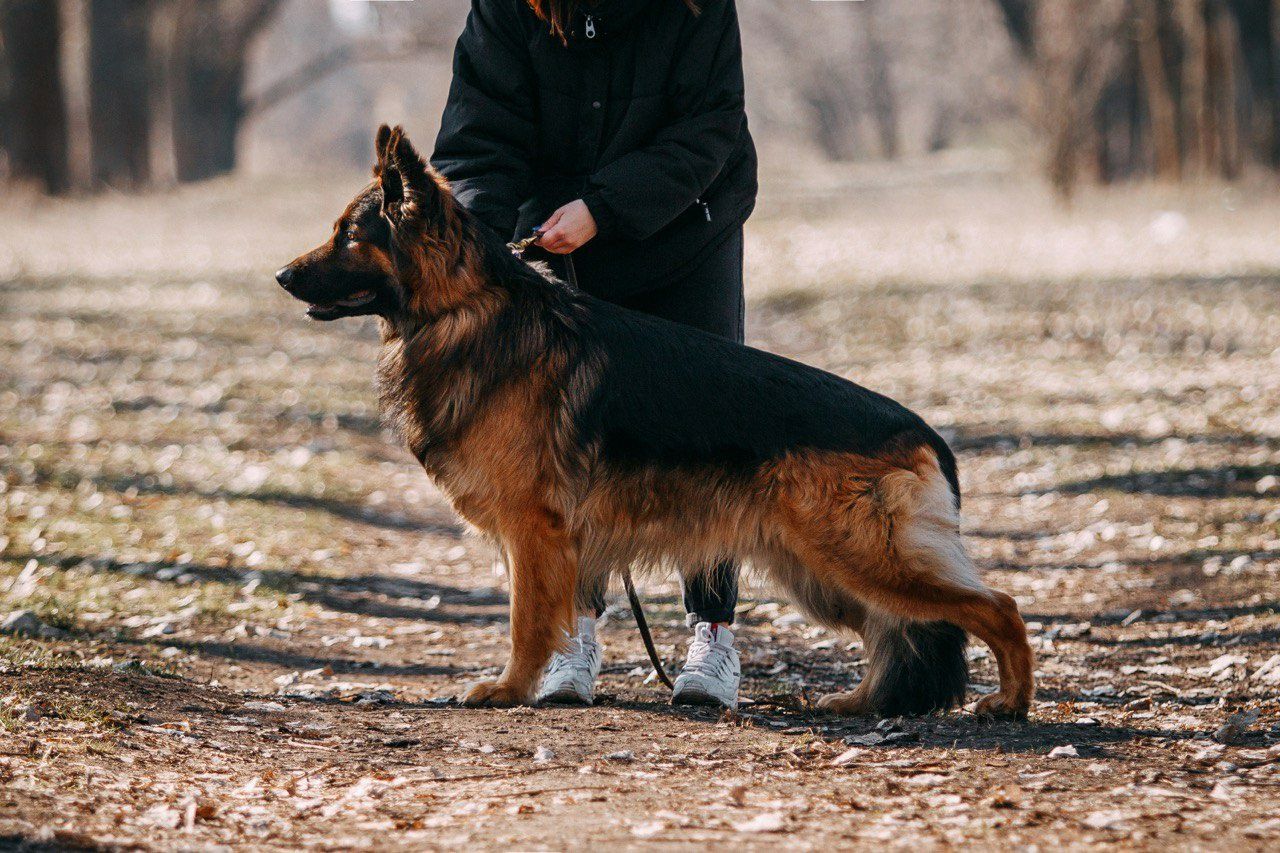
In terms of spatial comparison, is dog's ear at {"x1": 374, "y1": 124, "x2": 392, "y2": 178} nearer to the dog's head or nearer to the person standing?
the dog's head

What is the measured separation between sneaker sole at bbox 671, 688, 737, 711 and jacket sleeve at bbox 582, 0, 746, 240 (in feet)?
5.40

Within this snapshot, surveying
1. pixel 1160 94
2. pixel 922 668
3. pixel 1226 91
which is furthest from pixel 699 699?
pixel 1160 94

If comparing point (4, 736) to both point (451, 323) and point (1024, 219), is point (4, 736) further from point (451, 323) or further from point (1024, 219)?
point (1024, 219)

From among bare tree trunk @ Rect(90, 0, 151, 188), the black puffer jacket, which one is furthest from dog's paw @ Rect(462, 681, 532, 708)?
bare tree trunk @ Rect(90, 0, 151, 188)

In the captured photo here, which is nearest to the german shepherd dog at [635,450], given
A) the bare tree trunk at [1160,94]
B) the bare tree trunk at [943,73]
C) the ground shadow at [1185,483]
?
the ground shadow at [1185,483]

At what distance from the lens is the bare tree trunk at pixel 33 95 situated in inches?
1123

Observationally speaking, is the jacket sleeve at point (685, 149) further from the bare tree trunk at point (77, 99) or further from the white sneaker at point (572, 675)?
the bare tree trunk at point (77, 99)

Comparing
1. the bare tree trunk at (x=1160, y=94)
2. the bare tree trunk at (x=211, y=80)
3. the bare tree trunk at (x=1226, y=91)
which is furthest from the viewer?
the bare tree trunk at (x=211, y=80)

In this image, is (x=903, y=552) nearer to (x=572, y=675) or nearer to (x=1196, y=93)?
(x=572, y=675)

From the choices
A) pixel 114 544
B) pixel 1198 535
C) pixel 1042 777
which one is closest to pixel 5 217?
pixel 114 544

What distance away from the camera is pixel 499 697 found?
4.90m

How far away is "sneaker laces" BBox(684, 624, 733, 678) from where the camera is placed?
16.5ft

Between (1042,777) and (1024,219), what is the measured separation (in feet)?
81.8

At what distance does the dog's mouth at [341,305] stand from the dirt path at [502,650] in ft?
4.58
